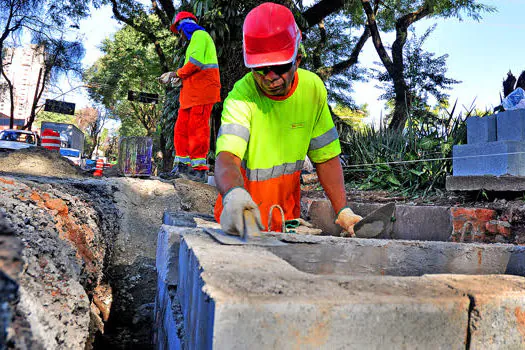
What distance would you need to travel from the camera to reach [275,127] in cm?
251

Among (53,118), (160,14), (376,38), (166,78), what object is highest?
(53,118)

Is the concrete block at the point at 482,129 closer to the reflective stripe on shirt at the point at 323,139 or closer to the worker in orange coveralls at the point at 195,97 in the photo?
the reflective stripe on shirt at the point at 323,139

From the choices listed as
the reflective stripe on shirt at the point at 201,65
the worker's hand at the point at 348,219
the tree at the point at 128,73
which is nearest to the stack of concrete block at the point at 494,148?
the worker's hand at the point at 348,219

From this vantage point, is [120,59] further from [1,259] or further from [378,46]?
[1,259]

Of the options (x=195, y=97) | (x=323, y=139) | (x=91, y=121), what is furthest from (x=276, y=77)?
(x=91, y=121)

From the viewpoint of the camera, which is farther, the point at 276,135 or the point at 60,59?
the point at 60,59

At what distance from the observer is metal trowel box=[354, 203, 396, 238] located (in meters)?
2.18

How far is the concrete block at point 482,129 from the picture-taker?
12.8 ft

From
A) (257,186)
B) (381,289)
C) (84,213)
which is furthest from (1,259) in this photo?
(84,213)

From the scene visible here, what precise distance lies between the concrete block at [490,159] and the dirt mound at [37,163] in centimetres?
426

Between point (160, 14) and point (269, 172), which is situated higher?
point (160, 14)

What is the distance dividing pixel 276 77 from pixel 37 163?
4.44 metres

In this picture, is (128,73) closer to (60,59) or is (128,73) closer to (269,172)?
(60,59)

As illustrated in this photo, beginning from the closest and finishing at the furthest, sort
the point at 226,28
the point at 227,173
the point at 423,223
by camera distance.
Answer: the point at 227,173 → the point at 423,223 → the point at 226,28
